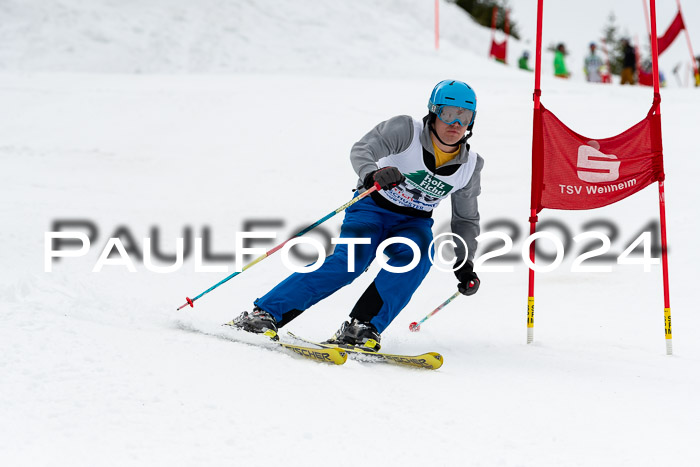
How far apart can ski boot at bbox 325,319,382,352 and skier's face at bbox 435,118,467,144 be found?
117cm

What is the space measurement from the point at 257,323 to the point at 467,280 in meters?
1.39

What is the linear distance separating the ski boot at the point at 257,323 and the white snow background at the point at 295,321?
21cm

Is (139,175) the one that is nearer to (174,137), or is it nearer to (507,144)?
(174,137)

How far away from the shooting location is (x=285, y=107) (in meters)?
11.9

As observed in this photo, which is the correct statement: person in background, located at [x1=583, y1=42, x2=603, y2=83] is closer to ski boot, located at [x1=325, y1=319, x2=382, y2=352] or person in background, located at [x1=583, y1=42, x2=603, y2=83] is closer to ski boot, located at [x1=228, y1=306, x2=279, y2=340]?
ski boot, located at [x1=325, y1=319, x2=382, y2=352]

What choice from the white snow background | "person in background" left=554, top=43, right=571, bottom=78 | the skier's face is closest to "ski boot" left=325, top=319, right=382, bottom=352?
the white snow background

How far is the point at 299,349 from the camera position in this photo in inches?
135

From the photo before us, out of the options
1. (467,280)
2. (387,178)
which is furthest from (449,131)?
(467,280)

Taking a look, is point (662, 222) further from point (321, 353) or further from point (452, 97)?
point (321, 353)

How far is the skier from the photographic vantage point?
3869 mm

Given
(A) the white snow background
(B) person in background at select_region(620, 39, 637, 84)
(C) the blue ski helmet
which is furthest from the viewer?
(B) person in background at select_region(620, 39, 637, 84)

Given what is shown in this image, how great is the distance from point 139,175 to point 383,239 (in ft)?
19.7

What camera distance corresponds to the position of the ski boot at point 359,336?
12.4 ft

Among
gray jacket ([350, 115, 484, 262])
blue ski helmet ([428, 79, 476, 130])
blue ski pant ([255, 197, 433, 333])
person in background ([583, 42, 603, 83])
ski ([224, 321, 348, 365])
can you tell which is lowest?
ski ([224, 321, 348, 365])
